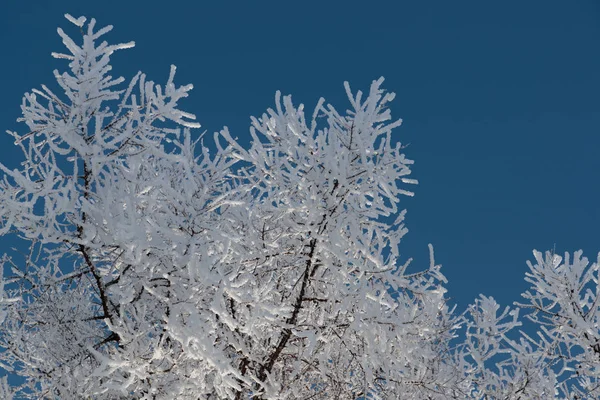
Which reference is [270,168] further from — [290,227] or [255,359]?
[255,359]

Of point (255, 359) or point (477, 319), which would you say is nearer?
point (255, 359)

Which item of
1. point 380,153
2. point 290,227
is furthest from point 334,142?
point 290,227

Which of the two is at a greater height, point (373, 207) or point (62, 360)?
point (373, 207)

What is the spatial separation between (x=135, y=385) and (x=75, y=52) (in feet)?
9.29

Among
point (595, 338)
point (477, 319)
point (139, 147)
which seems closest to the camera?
point (139, 147)

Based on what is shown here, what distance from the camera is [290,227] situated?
6004 mm

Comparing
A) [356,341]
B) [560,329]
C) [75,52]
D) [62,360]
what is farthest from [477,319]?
[75,52]

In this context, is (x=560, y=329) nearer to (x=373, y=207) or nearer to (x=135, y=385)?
(x=373, y=207)

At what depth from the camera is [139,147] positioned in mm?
5051

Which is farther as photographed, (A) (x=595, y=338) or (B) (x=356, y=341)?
(A) (x=595, y=338)

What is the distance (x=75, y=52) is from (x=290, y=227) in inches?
102

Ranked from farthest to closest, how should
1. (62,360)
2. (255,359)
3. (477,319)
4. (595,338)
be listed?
(477,319), (595,338), (62,360), (255,359)

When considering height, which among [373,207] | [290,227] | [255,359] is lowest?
[255,359]

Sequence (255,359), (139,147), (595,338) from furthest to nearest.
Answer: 1. (595,338)
2. (255,359)
3. (139,147)
